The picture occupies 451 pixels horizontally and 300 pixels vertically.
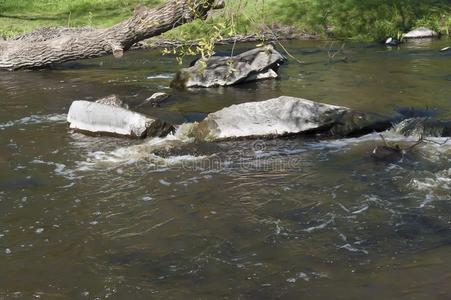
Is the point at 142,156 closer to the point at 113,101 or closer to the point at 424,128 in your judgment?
the point at 113,101

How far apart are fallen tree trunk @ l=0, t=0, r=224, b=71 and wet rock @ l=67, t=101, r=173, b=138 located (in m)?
3.44

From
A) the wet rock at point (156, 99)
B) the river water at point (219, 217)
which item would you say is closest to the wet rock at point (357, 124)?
Answer: the river water at point (219, 217)

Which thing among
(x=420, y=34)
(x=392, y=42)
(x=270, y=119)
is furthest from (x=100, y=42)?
(x=420, y=34)

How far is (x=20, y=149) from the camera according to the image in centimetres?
1073

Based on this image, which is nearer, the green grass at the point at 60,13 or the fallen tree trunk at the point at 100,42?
the fallen tree trunk at the point at 100,42

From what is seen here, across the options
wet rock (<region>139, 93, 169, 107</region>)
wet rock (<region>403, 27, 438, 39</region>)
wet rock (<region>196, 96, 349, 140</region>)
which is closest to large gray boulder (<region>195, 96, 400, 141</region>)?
wet rock (<region>196, 96, 349, 140</region>)

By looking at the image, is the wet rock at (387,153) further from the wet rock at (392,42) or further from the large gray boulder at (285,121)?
the wet rock at (392,42)

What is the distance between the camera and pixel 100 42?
16812 millimetres

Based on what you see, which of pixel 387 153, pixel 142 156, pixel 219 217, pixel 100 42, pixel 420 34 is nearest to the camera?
pixel 219 217

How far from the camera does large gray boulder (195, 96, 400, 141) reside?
1088 cm

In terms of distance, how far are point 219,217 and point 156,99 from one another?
747cm

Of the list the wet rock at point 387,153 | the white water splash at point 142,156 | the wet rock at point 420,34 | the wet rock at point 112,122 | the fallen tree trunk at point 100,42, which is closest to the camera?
the wet rock at point 387,153

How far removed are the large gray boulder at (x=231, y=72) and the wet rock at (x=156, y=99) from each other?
1370 millimetres

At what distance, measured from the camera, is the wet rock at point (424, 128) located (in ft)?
34.8
